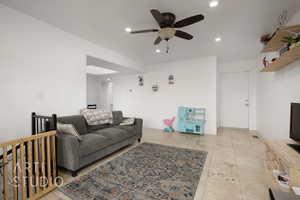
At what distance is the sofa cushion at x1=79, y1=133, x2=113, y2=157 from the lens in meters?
2.12

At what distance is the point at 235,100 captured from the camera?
500 cm

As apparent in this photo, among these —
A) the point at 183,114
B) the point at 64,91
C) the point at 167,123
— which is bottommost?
the point at 167,123

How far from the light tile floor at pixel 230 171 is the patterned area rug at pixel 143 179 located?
14cm

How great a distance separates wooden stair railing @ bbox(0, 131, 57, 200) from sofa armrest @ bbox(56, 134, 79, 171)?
17 centimetres

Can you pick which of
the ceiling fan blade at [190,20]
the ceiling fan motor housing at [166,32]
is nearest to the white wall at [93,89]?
the ceiling fan motor housing at [166,32]

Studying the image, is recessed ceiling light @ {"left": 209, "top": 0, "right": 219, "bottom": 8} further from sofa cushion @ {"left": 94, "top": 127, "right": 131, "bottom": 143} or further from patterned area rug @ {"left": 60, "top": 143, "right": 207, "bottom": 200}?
sofa cushion @ {"left": 94, "top": 127, "right": 131, "bottom": 143}

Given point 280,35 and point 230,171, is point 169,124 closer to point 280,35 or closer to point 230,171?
point 230,171

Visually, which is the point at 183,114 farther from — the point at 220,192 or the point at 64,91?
the point at 64,91

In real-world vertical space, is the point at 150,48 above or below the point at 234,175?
above

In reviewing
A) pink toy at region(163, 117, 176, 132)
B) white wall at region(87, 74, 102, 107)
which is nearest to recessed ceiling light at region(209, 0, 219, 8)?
pink toy at region(163, 117, 176, 132)

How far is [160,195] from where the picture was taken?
164cm

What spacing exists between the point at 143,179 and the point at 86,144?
1.09m

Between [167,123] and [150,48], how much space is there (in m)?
2.72

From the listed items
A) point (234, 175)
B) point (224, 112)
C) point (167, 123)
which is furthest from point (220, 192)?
point (224, 112)
